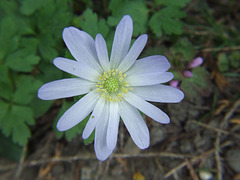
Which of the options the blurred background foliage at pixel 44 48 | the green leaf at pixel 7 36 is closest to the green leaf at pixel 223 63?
the blurred background foliage at pixel 44 48

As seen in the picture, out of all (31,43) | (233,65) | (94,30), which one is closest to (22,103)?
(31,43)

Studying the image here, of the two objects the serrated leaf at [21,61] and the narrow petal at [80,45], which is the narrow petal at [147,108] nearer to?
the narrow petal at [80,45]

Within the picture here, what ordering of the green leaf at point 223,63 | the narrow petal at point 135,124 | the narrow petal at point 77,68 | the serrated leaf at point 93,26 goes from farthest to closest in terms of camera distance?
the green leaf at point 223,63, the serrated leaf at point 93,26, the narrow petal at point 135,124, the narrow petal at point 77,68

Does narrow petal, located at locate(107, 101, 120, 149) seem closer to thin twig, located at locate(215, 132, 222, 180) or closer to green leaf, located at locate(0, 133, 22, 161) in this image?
thin twig, located at locate(215, 132, 222, 180)

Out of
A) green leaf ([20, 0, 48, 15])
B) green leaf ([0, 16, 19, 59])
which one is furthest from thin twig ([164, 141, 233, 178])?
green leaf ([20, 0, 48, 15])

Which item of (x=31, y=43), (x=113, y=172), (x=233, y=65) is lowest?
(x=113, y=172)

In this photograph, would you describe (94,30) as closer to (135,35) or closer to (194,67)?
(135,35)

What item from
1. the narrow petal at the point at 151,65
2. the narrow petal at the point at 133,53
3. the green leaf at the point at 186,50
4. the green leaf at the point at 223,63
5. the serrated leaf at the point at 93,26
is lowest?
the green leaf at the point at 223,63
